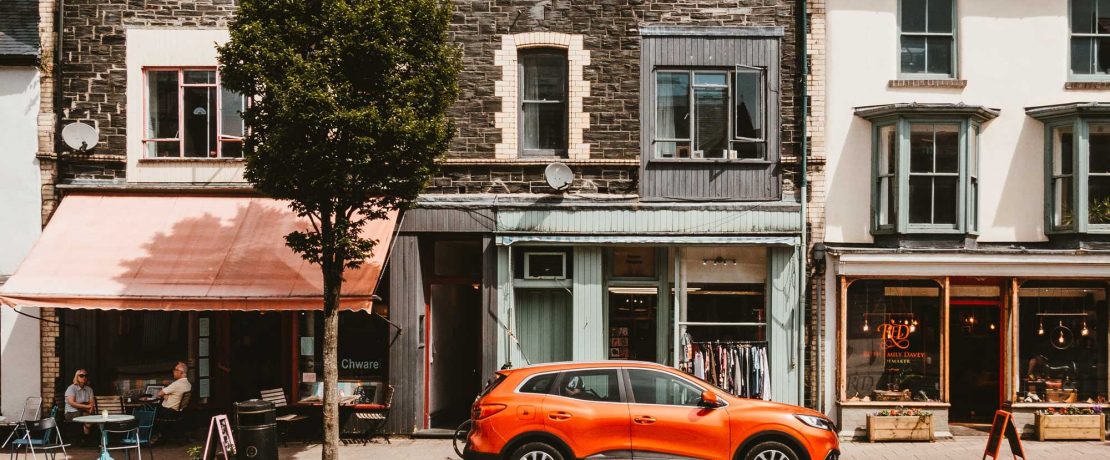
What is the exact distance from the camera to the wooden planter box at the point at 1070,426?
14531 millimetres

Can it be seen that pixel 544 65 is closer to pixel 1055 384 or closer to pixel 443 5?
pixel 443 5

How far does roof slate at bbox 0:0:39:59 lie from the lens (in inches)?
583

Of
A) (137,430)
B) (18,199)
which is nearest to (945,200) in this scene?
(137,430)

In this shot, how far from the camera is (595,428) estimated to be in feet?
35.6

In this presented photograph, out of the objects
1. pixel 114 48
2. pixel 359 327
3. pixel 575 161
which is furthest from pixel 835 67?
pixel 114 48

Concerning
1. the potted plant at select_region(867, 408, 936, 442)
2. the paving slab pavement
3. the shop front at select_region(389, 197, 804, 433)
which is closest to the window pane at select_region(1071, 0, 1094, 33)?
the shop front at select_region(389, 197, 804, 433)

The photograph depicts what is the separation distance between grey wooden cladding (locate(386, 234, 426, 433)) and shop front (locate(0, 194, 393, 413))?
0.40 metres

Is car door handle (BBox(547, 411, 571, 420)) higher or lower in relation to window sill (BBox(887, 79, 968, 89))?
lower

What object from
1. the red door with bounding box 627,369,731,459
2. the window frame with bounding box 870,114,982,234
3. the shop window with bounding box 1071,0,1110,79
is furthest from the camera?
the shop window with bounding box 1071,0,1110,79

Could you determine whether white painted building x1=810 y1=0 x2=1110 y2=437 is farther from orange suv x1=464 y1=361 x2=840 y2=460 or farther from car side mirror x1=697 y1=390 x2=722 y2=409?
car side mirror x1=697 y1=390 x2=722 y2=409

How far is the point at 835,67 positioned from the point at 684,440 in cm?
747

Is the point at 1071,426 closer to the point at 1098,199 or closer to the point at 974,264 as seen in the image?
the point at 974,264

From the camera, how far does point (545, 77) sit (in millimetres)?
15336

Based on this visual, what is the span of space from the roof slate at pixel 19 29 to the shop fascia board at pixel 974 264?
45.3 feet
